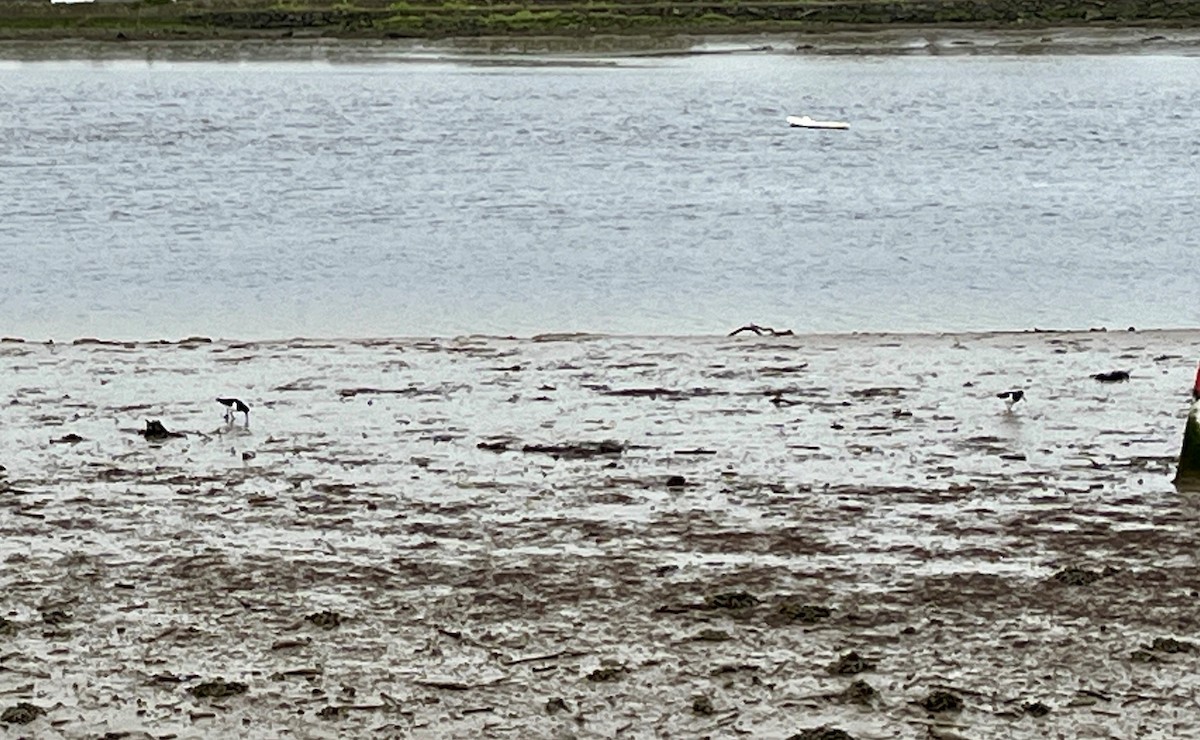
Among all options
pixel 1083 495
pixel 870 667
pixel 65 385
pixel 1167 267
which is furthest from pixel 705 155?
pixel 870 667

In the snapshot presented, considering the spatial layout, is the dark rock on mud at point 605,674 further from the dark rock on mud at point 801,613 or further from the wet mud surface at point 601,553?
the dark rock on mud at point 801,613

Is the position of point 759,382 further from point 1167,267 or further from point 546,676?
point 1167,267

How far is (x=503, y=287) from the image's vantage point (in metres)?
20.3

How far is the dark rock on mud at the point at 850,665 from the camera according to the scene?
6.64 meters

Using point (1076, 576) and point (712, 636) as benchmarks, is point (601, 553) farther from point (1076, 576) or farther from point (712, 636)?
point (1076, 576)

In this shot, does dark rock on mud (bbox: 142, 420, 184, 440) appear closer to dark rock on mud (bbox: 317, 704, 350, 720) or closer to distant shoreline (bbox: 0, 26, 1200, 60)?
dark rock on mud (bbox: 317, 704, 350, 720)

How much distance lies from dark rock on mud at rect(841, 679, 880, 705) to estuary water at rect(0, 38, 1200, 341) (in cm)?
1055

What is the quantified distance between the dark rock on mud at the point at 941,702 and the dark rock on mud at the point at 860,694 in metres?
0.16

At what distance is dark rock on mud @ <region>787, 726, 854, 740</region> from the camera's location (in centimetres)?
602

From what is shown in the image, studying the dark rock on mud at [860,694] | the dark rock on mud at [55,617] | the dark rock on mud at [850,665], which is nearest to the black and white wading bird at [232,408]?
the dark rock on mud at [55,617]

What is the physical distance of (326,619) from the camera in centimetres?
727

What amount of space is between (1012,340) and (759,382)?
109 inches

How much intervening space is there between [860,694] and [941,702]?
0.84ft

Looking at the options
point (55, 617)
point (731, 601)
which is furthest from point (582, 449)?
point (55, 617)
